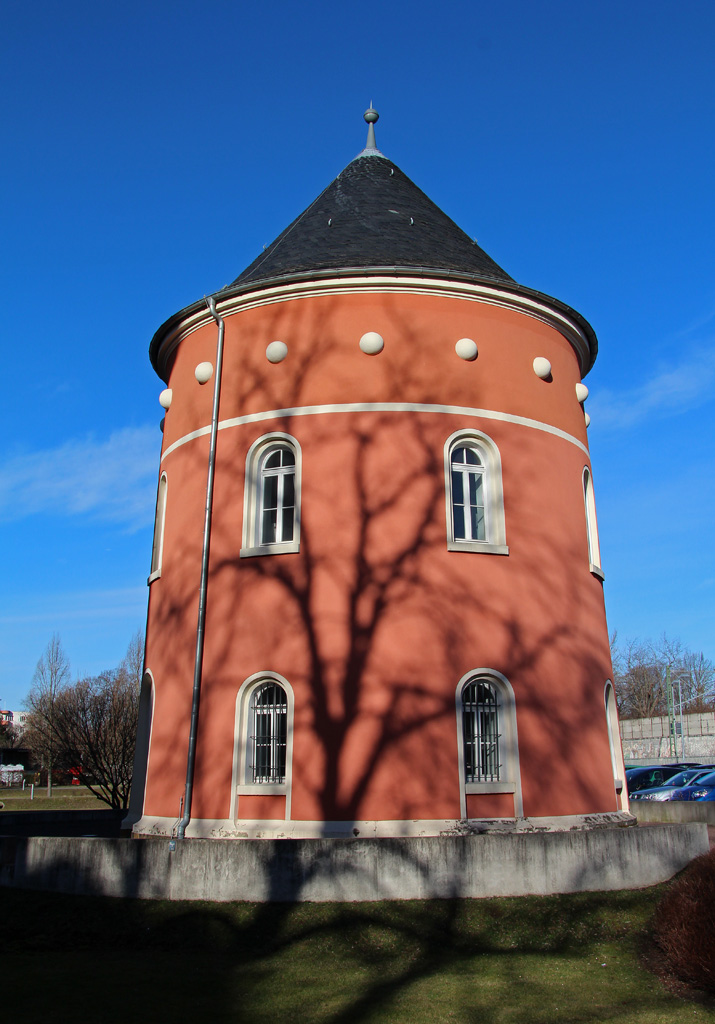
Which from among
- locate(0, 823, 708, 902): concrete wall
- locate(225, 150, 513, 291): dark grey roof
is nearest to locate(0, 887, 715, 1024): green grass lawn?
locate(0, 823, 708, 902): concrete wall

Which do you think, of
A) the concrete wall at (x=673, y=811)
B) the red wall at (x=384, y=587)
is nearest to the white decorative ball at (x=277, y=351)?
the red wall at (x=384, y=587)

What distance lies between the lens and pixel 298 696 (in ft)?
46.3

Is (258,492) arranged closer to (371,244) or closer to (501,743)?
(371,244)

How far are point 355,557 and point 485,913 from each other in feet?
19.5

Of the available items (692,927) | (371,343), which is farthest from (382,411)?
(692,927)

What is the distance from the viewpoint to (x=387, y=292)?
1602 centimetres

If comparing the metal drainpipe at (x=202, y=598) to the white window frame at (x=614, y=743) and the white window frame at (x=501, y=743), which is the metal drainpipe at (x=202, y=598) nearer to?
the white window frame at (x=501, y=743)

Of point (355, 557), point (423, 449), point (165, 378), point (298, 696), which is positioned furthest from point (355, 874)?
point (165, 378)

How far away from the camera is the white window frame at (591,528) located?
17.2 meters

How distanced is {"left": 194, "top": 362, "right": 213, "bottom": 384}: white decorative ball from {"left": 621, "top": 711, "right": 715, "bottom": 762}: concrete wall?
4656 centimetres

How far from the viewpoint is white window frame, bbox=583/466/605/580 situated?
1722cm

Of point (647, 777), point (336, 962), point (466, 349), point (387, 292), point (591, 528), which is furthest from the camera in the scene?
point (647, 777)

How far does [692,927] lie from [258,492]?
10.0 m

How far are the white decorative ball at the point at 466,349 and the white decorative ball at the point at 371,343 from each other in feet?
4.67
